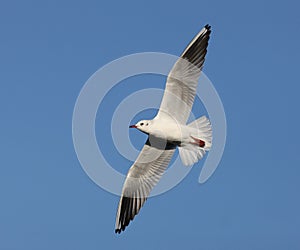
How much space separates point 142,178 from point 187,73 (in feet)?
9.47

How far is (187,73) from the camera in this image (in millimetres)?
21281

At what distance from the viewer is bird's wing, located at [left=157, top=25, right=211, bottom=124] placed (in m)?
21.2

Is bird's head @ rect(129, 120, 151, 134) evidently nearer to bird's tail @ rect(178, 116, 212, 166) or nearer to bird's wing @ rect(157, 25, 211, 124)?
bird's wing @ rect(157, 25, 211, 124)

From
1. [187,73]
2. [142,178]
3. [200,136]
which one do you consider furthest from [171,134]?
[142,178]

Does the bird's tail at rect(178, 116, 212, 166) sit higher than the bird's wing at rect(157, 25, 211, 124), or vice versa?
the bird's wing at rect(157, 25, 211, 124)

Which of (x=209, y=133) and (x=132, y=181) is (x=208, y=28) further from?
(x=132, y=181)

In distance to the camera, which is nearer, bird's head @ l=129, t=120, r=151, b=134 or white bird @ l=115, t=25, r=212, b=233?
white bird @ l=115, t=25, r=212, b=233

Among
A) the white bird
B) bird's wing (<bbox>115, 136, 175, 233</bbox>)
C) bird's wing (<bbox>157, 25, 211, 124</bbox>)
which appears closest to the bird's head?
the white bird

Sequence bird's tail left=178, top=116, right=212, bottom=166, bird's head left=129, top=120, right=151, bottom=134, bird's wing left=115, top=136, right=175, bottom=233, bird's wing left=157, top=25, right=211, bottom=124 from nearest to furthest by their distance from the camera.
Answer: bird's wing left=157, top=25, right=211, bottom=124 < bird's tail left=178, top=116, right=212, bottom=166 < bird's head left=129, top=120, right=151, bottom=134 < bird's wing left=115, top=136, right=175, bottom=233

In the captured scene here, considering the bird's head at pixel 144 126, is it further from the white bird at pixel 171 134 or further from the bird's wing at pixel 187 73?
the bird's wing at pixel 187 73

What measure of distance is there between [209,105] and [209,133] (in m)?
0.74

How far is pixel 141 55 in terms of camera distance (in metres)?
23.1

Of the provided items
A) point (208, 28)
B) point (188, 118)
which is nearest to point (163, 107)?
point (188, 118)

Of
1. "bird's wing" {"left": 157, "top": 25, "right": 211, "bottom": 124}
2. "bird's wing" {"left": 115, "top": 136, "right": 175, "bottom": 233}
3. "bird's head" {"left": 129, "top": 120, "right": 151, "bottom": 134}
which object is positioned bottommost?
"bird's wing" {"left": 115, "top": 136, "right": 175, "bottom": 233}
